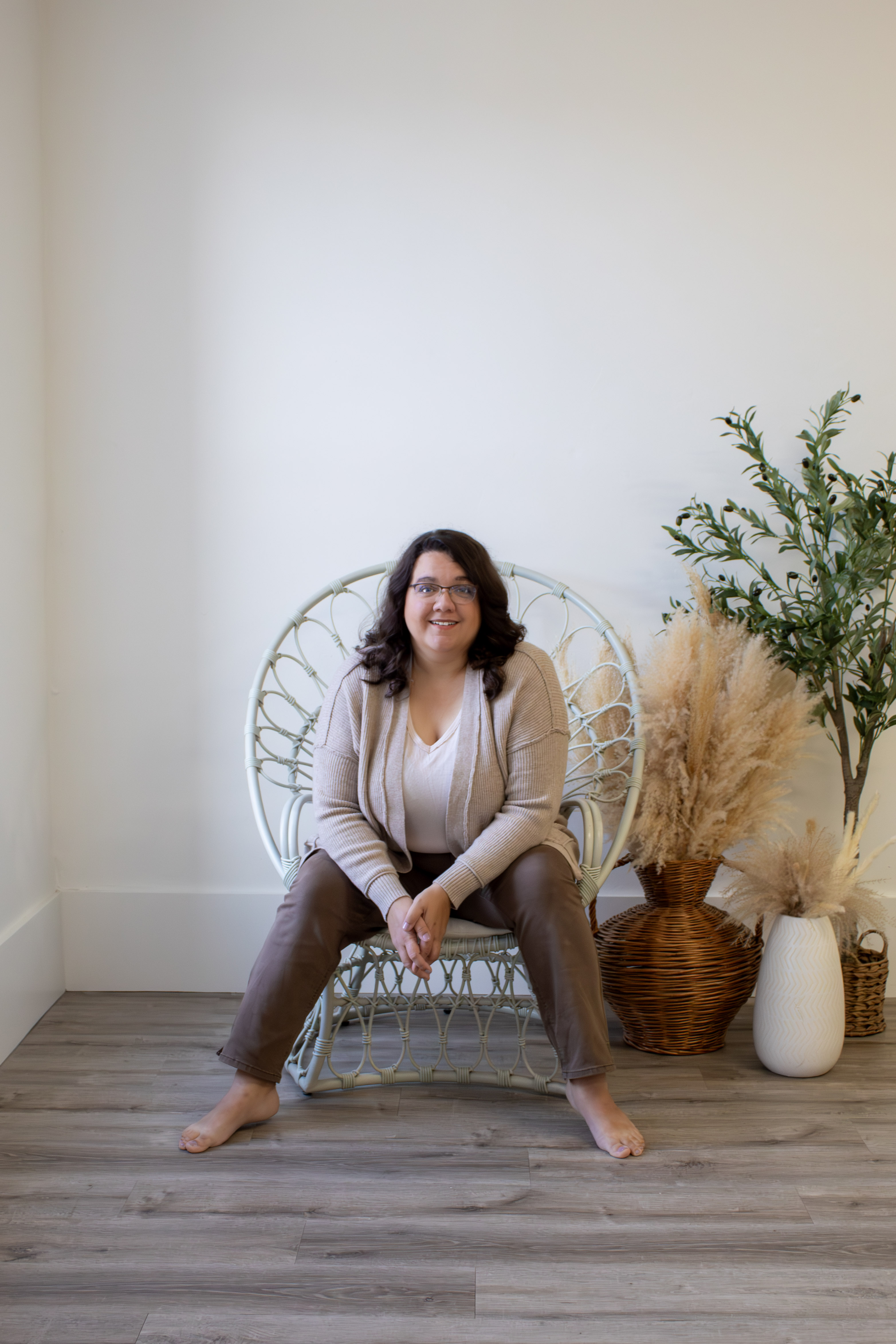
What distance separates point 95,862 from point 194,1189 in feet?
3.61

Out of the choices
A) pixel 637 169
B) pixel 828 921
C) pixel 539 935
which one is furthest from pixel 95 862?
pixel 637 169

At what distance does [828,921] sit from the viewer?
6.90ft

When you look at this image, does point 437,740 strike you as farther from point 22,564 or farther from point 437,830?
point 22,564

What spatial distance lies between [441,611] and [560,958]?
2.29 feet

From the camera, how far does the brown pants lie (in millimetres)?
1824

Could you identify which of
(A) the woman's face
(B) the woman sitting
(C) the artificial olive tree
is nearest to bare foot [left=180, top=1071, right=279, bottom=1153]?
(B) the woman sitting

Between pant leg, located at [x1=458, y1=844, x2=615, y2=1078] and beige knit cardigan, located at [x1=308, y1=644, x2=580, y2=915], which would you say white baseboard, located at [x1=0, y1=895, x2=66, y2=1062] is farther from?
Result: pant leg, located at [x1=458, y1=844, x2=615, y2=1078]

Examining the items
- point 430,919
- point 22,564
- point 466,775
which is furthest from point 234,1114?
point 22,564

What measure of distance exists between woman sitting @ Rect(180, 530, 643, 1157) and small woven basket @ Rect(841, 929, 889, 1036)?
0.74 m

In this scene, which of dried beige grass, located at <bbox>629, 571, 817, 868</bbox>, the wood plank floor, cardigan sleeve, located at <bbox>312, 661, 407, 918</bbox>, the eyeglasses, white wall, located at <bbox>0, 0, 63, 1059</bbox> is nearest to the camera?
the wood plank floor

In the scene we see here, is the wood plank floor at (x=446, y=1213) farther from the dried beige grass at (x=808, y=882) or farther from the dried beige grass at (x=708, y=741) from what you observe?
the dried beige grass at (x=708, y=741)

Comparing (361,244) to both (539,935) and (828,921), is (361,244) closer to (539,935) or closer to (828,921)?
(539,935)

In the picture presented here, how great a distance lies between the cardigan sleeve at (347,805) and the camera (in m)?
1.90

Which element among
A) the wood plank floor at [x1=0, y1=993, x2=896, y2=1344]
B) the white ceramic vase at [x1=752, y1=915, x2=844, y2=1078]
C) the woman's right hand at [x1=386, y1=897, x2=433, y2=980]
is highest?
the woman's right hand at [x1=386, y1=897, x2=433, y2=980]
